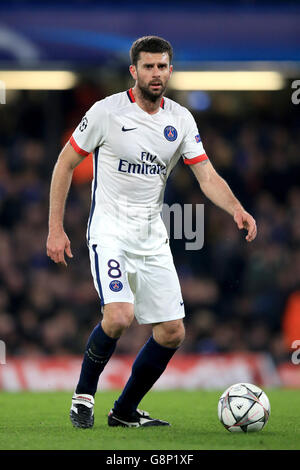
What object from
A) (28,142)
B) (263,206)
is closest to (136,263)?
(263,206)

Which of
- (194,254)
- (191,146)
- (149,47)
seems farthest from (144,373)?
(194,254)

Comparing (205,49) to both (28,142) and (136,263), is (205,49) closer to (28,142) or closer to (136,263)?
(28,142)

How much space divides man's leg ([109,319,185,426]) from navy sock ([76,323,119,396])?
30 cm

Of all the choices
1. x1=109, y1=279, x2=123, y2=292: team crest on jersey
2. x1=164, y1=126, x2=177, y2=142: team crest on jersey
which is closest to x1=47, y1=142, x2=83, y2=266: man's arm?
x1=109, y1=279, x2=123, y2=292: team crest on jersey

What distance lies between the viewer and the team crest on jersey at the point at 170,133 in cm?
587

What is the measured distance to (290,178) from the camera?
44.0 feet

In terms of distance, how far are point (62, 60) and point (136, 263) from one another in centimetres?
640

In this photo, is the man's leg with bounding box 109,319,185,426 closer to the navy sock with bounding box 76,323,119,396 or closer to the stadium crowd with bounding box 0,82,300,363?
the navy sock with bounding box 76,323,119,396

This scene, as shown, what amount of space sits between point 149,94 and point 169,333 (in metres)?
1.47

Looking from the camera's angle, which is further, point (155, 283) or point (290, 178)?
point (290, 178)

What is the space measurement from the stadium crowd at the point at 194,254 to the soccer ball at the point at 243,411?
531cm

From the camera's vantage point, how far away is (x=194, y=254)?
12.6 metres

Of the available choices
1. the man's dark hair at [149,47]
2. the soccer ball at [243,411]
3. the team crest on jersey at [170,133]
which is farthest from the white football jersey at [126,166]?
the soccer ball at [243,411]

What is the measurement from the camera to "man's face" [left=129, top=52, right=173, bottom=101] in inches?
222
